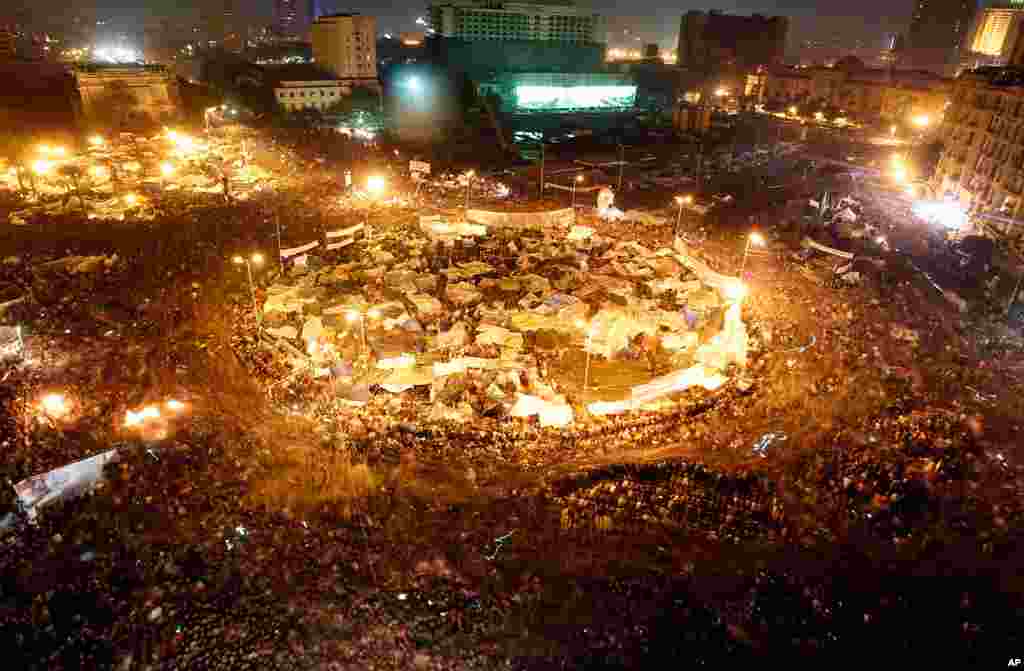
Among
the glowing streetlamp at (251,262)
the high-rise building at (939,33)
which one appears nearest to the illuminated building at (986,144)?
the glowing streetlamp at (251,262)

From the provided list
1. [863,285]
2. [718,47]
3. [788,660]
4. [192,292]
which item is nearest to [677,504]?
[788,660]

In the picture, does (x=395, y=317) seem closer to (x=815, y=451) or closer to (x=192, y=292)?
(x=192, y=292)

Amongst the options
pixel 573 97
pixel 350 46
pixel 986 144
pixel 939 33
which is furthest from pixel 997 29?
pixel 350 46

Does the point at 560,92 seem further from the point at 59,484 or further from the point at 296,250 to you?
the point at 59,484

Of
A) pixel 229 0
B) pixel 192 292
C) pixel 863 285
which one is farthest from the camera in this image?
pixel 229 0

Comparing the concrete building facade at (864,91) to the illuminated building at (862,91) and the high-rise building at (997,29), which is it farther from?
the high-rise building at (997,29)

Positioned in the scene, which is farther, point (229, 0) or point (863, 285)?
point (229, 0)
